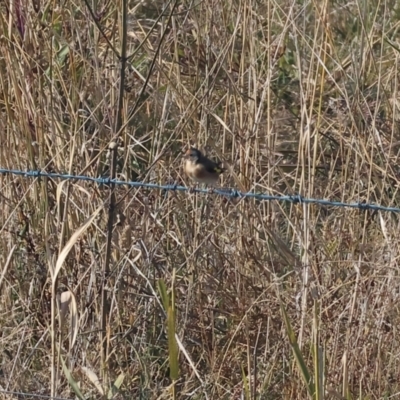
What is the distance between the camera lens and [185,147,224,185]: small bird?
3045 mm

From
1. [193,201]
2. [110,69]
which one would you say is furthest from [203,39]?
[193,201]

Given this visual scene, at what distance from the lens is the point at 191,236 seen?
10.6ft

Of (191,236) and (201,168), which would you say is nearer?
(201,168)

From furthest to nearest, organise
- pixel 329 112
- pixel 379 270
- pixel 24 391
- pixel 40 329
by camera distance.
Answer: pixel 329 112
pixel 40 329
pixel 24 391
pixel 379 270

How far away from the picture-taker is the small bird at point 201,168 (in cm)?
304

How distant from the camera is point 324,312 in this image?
9.75 feet

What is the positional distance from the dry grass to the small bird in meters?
0.06

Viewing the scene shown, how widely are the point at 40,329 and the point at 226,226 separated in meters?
0.70

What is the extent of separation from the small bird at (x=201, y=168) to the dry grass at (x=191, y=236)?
57 millimetres

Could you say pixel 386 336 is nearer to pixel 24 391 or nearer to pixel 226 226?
pixel 226 226

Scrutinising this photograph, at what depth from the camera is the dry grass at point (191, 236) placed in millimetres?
2930

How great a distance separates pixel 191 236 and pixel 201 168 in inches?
11.2

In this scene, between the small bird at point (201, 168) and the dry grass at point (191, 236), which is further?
the small bird at point (201, 168)

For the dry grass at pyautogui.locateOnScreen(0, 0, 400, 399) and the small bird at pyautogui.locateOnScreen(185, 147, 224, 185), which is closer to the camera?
the dry grass at pyautogui.locateOnScreen(0, 0, 400, 399)
